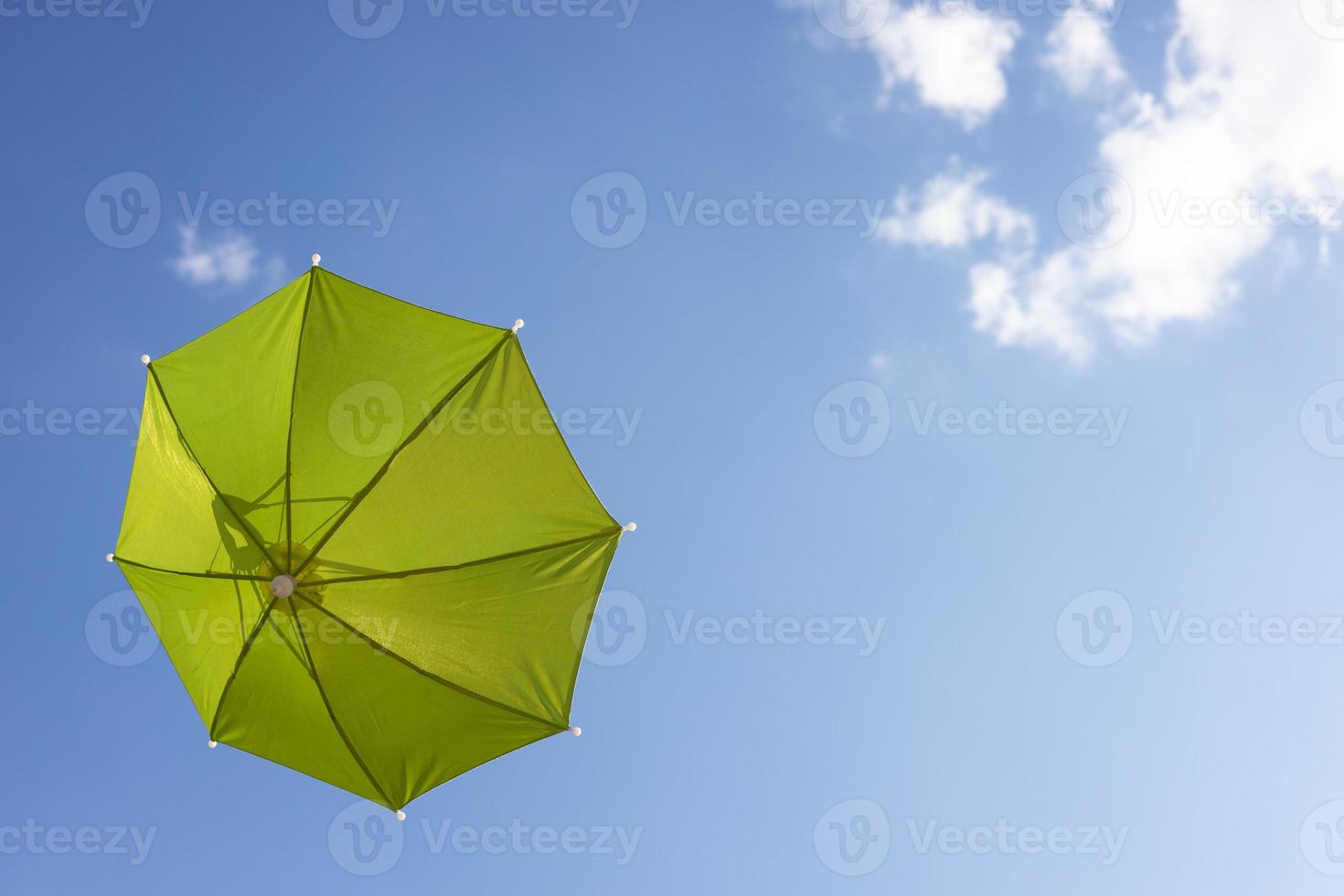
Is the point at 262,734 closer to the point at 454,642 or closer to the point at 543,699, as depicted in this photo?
the point at 454,642

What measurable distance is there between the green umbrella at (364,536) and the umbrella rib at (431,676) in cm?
2

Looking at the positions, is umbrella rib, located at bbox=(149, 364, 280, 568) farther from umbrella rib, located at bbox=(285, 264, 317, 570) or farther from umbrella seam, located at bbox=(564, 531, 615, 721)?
umbrella seam, located at bbox=(564, 531, 615, 721)

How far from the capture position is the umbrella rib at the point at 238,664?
770 cm

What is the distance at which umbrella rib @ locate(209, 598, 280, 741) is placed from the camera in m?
7.70

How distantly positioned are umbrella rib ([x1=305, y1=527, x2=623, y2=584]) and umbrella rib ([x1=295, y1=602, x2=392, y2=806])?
387 mm

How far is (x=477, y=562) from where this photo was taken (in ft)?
25.7

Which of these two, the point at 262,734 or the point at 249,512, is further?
the point at 262,734

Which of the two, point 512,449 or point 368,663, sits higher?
point 512,449

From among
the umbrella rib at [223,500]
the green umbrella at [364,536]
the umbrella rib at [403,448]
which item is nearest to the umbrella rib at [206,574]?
the green umbrella at [364,536]

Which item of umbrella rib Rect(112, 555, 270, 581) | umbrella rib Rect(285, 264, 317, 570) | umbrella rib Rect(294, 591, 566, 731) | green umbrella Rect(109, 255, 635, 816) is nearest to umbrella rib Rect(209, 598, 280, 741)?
green umbrella Rect(109, 255, 635, 816)

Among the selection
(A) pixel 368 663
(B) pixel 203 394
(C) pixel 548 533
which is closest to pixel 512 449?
(C) pixel 548 533

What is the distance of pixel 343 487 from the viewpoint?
7508 millimetres

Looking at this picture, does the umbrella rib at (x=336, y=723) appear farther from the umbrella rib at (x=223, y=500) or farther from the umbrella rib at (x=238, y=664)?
the umbrella rib at (x=223, y=500)

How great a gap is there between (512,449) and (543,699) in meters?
2.63
